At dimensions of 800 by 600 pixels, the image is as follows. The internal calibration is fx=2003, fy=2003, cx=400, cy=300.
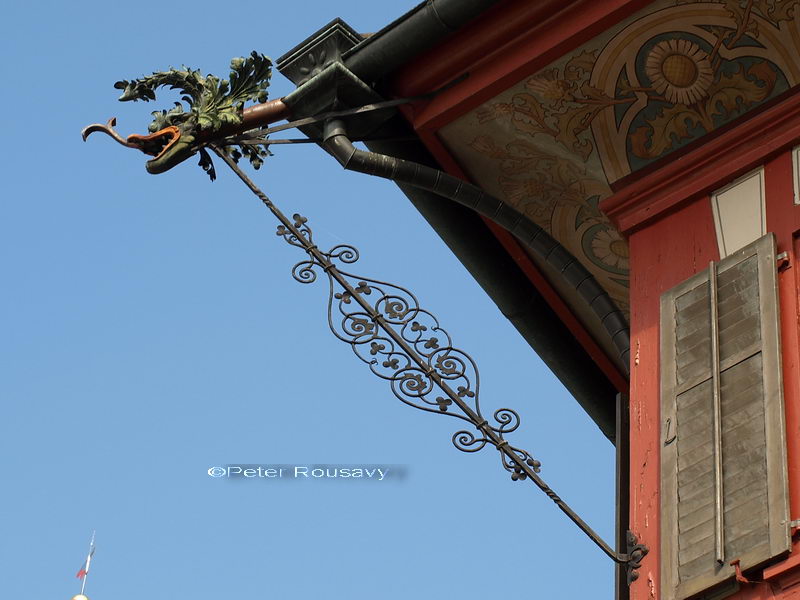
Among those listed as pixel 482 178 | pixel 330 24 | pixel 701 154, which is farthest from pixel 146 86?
pixel 701 154

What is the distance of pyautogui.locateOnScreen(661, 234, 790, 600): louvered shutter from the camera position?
801 centimetres

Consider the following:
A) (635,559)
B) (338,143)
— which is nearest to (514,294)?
(338,143)

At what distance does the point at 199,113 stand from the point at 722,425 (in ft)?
10.5

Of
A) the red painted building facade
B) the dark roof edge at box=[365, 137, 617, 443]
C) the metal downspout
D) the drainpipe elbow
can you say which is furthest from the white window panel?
the drainpipe elbow

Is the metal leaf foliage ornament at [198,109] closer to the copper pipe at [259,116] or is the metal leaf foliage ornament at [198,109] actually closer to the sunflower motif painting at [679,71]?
the copper pipe at [259,116]

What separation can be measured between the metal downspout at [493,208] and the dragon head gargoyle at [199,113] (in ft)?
1.35

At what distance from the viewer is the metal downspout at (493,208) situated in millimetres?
10047

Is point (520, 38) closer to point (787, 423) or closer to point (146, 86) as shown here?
point (146, 86)

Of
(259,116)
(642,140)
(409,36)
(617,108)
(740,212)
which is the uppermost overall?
(409,36)

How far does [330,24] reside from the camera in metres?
10.2

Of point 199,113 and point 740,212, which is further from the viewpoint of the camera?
point 199,113

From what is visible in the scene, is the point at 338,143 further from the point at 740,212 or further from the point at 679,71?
the point at 740,212

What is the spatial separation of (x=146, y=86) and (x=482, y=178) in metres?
1.78

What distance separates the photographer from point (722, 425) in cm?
841
